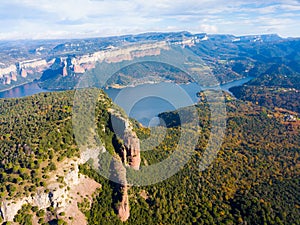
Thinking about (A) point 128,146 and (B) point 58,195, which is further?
(A) point 128,146

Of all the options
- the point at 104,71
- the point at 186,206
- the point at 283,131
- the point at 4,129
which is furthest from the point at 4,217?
the point at 104,71

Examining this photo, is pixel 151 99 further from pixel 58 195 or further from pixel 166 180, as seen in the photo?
pixel 58 195

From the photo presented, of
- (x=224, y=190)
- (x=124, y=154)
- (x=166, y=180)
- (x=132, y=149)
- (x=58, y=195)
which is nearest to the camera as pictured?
(x=58, y=195)

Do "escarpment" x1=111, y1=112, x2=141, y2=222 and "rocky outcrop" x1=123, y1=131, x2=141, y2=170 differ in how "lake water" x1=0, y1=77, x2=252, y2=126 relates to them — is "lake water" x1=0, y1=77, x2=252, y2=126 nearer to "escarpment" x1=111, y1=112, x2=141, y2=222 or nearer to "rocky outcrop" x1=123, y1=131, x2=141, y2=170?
"escarpment" x1=111, y1=112, x2=141, y2=222

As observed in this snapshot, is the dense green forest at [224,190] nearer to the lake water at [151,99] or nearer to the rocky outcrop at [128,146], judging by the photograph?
the rocky outcrop at [128,146]

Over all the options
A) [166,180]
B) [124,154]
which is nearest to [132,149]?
[124,154]

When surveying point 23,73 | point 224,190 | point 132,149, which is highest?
point 132,149

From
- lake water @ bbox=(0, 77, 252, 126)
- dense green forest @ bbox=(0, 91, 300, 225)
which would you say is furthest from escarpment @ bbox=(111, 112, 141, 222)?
lake water @ bbox=(0, 77, 252, 126)

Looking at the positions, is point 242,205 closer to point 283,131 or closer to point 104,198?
point 104,198

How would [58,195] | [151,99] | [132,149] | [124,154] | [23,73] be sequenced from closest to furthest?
1. [58,195]
2. [124,154]
3. [132,149]
4. [151,99]
5. [23,73]

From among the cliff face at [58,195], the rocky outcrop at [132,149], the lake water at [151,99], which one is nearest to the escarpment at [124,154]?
the rocky outcrop at [132,149]
